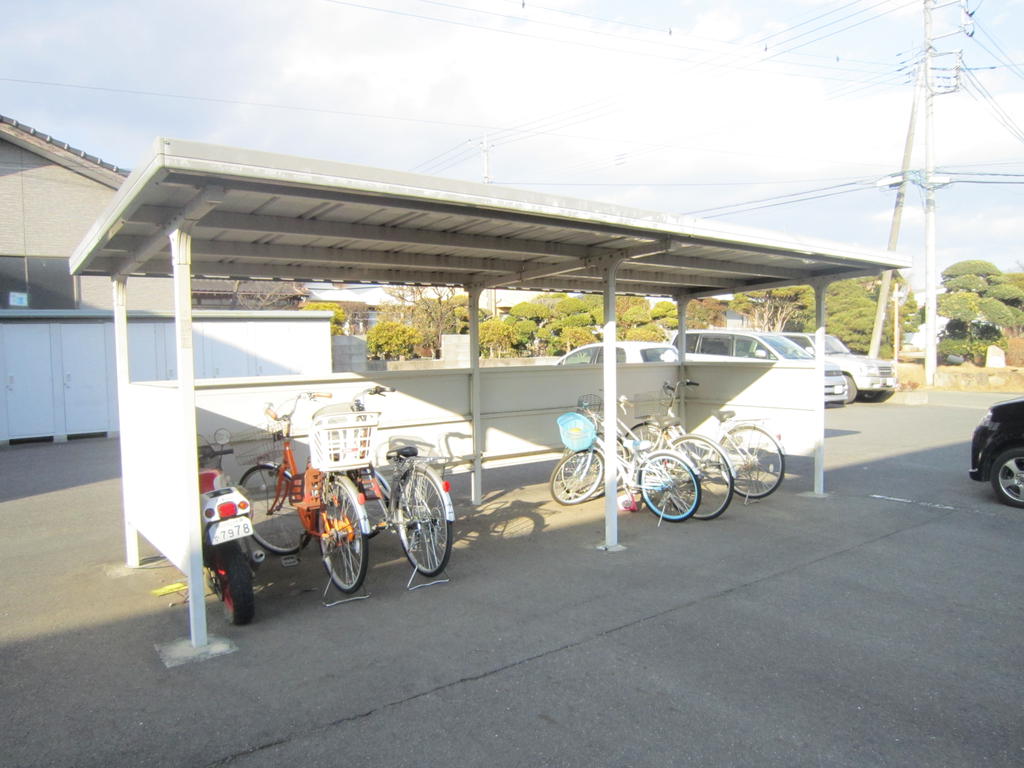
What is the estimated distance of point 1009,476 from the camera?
6715 millimetres

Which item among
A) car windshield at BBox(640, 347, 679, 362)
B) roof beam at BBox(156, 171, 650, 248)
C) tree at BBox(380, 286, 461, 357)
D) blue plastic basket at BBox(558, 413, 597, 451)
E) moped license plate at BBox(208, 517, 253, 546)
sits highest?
tree at BBox(380, 286, 461, 357)

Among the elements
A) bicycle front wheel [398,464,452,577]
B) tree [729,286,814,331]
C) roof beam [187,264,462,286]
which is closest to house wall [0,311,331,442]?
roof beam [187,264,462,286]

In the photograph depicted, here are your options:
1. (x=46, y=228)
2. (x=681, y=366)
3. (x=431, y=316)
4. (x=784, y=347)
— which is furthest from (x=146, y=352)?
(x=431, y=316)

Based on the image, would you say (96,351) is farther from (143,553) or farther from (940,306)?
(940,306)

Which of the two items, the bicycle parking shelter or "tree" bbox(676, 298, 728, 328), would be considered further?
"tree" bbox(676, 298, 728, 328)

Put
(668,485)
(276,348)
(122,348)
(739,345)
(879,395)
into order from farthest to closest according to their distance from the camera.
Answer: (879,395) → (739,345) → (276,348) → (668,485) → (122,348)

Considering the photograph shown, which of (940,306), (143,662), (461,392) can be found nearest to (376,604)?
(143,662)

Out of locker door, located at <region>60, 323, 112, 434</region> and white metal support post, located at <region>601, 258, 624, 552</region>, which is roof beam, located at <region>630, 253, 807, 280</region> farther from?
locker door, located at <region>60, 323, 112, 434</region>

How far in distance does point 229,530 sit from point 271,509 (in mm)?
1561

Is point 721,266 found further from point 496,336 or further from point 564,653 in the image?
point 496,336

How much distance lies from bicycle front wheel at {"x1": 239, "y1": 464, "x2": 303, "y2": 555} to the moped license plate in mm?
1047

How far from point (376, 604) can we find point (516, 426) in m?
3.20

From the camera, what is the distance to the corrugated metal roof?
3.45 metres

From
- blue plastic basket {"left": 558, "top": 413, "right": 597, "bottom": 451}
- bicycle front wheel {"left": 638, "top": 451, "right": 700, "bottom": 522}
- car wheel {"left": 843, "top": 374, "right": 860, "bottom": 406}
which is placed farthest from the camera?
car wheel {"left": 843, "top": 374, "right": 860, "bottom": 406}
